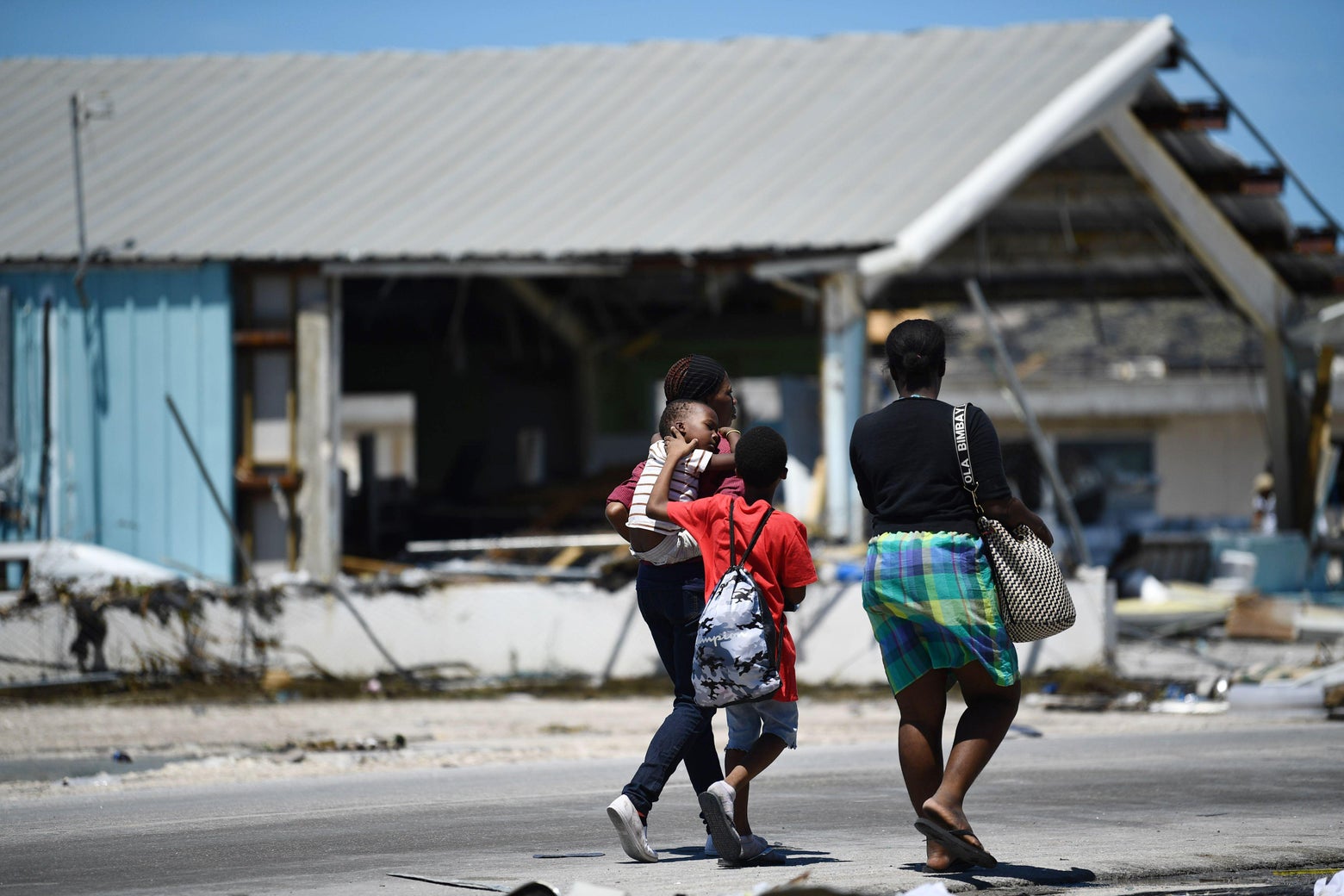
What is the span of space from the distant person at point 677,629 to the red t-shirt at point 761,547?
0.36 ft

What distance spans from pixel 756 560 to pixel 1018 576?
3.03ft

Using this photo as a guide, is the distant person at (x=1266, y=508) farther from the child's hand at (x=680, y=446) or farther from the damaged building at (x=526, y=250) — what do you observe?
the child's hand at (x=680, y=446)

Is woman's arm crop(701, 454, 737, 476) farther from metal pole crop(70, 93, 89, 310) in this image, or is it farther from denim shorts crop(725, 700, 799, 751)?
metal pole crop(70, 93, 89, 310)

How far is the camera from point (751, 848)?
566 centimetres

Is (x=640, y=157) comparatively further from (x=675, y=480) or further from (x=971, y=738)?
(x=971, y=738)

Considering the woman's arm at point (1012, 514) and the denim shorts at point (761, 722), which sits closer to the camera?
the woman's arm at point (1012, 514)

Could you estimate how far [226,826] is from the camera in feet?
22.3

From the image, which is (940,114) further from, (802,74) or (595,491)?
(595,491)

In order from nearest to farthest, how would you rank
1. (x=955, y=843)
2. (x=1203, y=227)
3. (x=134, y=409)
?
(x=955, y=843) → (x=134, y=409) → (x=1203, y=227)

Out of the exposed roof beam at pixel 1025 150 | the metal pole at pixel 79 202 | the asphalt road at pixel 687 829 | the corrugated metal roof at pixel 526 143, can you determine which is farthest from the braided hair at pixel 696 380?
the metal pole at pixel 79 202

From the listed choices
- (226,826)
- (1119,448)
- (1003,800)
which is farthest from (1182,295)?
(1119,448)

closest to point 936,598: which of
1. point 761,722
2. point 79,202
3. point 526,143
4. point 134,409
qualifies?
point 761,722

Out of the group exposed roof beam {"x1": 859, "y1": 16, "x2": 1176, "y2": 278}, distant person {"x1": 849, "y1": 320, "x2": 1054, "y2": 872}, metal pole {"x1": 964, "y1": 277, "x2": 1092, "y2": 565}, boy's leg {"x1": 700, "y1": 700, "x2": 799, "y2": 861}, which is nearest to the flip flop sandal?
distant person {"x1": 849, "y1": 320, "x2": 1054, "y2": 872}

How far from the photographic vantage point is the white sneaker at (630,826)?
5.57 m
